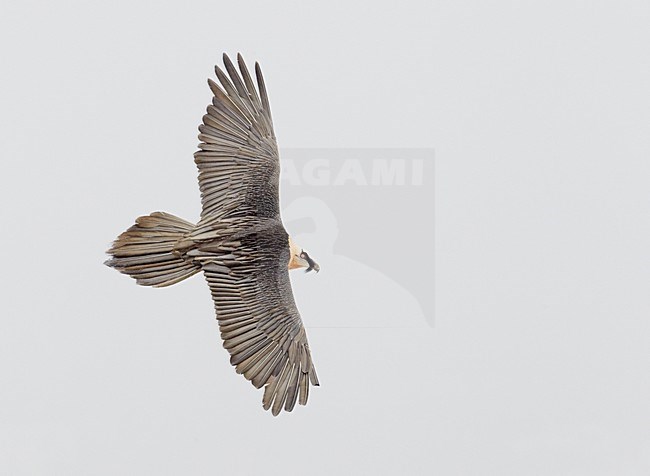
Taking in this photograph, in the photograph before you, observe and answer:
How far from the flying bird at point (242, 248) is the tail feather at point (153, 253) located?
11 mm

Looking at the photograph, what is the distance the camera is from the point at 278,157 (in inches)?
454

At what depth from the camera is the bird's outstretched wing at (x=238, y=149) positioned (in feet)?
37.0

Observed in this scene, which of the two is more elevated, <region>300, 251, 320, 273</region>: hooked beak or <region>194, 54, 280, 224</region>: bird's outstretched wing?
<region>194, 54, 280, 224</region>: bird's outstretched wing

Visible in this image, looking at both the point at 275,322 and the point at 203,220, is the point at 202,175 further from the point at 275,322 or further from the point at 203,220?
the point at 275,322

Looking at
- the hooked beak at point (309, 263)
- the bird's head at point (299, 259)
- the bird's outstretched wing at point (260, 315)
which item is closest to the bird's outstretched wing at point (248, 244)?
the bird's outstretched wing at point (260, 315)

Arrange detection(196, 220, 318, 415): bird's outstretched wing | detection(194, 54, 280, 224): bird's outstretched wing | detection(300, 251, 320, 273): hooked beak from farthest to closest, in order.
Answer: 1. detection(300, 251, 320, 273): hooked beak
2. detection(194, 54, 280, 224): bird's outstretched wing
3. detection(196, 220, 318, 415): bird's outstretched wing

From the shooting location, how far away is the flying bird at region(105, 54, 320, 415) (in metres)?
10.6

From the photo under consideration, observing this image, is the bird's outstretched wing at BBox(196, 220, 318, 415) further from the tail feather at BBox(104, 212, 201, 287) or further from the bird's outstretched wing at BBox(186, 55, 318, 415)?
the tail feather at BBox(104, 212, 201, 287)

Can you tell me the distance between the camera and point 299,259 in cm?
1140

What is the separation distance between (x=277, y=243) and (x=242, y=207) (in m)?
0.62

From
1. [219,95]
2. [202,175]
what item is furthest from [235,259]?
[219,95]

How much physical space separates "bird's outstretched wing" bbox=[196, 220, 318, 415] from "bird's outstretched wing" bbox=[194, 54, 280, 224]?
53 cm

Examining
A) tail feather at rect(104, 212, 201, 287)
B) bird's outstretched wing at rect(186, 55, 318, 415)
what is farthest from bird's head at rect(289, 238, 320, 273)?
tail feather at rect(104, 212, 201, 287)

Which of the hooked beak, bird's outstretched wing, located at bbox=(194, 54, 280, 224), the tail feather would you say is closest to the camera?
the tail feather
